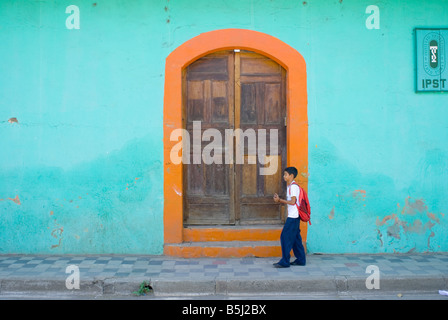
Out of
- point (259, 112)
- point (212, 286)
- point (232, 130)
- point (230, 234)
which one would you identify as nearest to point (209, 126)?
point (232, 130)

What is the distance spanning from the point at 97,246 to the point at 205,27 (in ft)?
11.9

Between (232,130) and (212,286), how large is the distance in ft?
8.10

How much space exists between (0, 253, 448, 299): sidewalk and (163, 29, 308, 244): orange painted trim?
870 mm

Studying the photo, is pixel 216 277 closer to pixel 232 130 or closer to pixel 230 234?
pixel 230 234

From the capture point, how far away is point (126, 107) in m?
6.45

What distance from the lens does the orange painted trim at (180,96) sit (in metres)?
6.44

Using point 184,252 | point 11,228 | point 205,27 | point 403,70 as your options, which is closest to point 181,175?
point 184,252

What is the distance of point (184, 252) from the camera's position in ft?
20.7

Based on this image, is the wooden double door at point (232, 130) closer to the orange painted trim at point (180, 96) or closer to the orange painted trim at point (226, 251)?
the orange painted trim at point (180, 96)

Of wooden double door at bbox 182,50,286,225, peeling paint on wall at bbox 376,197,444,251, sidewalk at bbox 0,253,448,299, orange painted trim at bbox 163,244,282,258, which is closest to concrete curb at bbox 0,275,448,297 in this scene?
sidewalk at bbox 0,253,448,299

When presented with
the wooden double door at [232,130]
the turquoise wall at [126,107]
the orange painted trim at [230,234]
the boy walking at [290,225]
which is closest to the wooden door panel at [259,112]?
the wooden double door at [232,130]

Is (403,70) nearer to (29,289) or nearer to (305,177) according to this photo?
(305,177)

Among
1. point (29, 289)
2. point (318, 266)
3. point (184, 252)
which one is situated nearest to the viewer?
point (29, 289)

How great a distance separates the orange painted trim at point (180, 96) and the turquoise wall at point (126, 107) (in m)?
0.11
